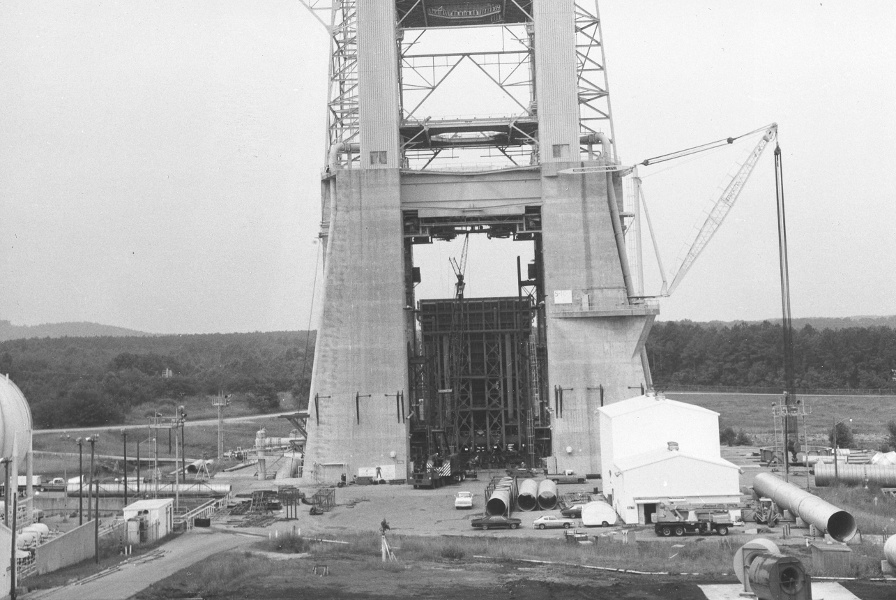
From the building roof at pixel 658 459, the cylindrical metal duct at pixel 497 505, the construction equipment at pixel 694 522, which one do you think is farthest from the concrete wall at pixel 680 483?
the cylindrical metal duct at pixel 497 505

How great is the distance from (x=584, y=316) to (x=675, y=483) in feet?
63.6

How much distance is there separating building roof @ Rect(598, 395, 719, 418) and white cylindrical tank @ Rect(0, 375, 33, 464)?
27121mm

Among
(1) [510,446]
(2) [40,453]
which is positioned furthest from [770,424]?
(2) [40,453]

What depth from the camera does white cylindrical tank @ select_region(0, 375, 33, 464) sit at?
44.1 m

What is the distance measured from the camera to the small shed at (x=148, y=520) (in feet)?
148

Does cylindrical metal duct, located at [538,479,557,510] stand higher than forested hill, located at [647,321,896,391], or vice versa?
forested hill, located at [647,321,896,391]

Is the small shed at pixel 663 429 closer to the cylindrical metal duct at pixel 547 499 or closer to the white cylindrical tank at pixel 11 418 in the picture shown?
the cylindrical metal duct at pixel 547 499

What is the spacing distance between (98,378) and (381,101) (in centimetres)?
9316

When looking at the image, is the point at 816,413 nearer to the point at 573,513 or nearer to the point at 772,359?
the point at 772,359

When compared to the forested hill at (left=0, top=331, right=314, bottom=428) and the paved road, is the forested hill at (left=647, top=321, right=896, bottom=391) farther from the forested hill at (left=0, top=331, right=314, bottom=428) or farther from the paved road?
the paved road

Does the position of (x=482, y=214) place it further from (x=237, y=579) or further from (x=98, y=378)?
(x=98, y=378)

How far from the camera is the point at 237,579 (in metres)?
34.4

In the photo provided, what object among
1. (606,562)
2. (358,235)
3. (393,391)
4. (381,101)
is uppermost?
(381,101)

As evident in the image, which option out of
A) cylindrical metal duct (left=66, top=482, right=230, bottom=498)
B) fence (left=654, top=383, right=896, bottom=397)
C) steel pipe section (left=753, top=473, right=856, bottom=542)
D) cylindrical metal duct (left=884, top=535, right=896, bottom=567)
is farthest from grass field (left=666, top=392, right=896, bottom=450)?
cylindrical metal duct (left=884, top=535, right=896, bottom=567)
